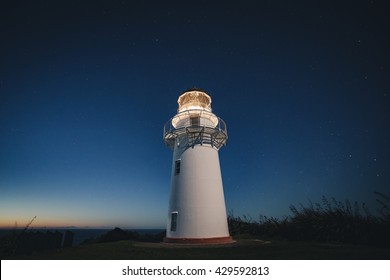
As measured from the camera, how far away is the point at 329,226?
11.9 metres

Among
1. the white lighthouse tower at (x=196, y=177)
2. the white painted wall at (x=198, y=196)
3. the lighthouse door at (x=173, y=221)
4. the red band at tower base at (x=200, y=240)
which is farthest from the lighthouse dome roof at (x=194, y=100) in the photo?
the red band at tower base at (x=200, y=240)

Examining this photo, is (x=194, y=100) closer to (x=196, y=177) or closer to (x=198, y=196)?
(x=196, y=177)

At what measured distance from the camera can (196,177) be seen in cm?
1342

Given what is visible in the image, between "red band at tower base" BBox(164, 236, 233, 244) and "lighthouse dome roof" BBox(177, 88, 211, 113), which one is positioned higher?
"lighthouse dome roof" BBox(177, 88, 211, 113)

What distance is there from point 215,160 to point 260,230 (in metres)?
6.36

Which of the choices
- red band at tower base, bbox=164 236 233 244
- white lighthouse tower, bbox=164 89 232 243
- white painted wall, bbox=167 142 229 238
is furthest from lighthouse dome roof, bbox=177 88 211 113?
red band at tower base, bbox=164 236 233 244

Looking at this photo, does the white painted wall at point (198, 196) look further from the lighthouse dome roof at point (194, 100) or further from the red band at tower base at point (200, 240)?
the lighthouse dome roof at point (194, 100)

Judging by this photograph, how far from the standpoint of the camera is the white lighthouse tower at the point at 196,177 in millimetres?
12678

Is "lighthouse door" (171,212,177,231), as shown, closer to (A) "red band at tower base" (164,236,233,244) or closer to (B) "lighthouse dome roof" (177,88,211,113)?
(A) "red band at tower base" (164,236,233,244)

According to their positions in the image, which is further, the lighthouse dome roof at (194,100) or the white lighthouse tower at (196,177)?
the lighthouse dome roof at (194,100)

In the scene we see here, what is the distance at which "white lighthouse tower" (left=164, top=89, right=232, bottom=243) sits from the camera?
12.7 meters

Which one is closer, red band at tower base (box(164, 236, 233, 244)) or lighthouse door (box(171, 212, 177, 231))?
red band at tower base (box(164, 236, 233, 244))

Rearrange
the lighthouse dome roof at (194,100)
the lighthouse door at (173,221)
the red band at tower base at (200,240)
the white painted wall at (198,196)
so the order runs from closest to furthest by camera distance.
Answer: the red band at tower base at (200,240) → the white painted wall at (198,196) → the lighthouse door at (173,221) → the lighthouse dome roof at (194,100)
